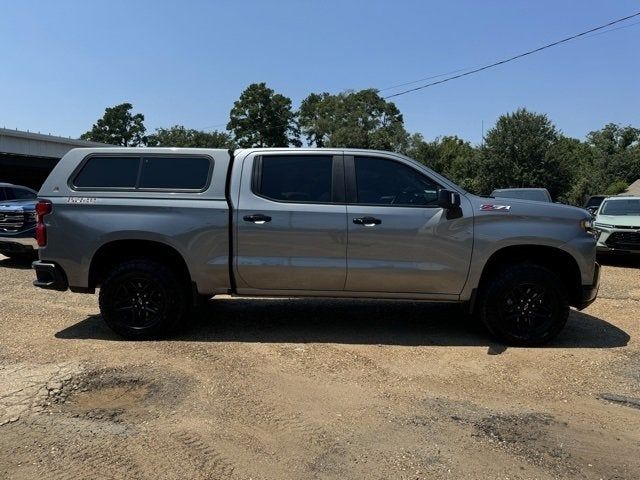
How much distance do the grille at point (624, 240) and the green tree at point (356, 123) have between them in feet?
172

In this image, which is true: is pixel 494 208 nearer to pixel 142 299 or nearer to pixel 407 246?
pixel 407 246

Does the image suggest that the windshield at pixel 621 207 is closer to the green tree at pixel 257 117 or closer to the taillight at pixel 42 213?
the taillight at pixel 42 213

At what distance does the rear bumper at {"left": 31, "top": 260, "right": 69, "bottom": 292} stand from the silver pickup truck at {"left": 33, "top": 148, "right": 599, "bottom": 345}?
12 mm

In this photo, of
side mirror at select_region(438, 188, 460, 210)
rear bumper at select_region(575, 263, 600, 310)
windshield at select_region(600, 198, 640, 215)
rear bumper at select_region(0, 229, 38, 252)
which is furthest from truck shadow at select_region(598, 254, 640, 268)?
rear bumper at select_region(0, 229, 38, 252)

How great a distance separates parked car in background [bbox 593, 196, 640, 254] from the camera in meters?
11.4

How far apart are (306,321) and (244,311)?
38.0 inches

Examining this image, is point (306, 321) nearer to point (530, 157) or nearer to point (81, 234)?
point (81, 234)

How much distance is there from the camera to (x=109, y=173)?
18.8 ft

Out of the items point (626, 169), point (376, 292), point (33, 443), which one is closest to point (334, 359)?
point (376, 292)

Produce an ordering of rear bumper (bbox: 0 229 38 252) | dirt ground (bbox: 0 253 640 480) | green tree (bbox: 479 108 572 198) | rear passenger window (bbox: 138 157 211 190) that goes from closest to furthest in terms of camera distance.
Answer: dirt ground (bbox: 0 253 640 480) → rear passenger window (bbox: 138 157 211 190) → rear bumper (bbox: 0 229 38 252) → green tree (bbox: 479 108 572 198)

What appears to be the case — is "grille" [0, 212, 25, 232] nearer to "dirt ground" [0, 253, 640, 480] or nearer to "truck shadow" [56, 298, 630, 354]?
"dirt ground" [0, 253, 640, 480]

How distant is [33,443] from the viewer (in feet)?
11.3

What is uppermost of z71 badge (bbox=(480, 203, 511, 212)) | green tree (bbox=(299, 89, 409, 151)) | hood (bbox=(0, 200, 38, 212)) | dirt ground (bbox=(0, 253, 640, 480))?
green tree (bbox=(299, 89, 409, 151))

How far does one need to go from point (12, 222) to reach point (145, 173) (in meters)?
6.48
